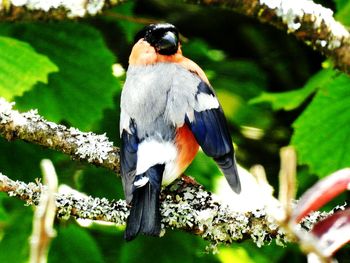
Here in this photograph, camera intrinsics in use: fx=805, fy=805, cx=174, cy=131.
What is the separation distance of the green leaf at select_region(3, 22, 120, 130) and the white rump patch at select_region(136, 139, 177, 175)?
107 cm

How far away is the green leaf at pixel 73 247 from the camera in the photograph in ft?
10.6

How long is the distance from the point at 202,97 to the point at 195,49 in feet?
4.82

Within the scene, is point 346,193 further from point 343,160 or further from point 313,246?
point 313,246

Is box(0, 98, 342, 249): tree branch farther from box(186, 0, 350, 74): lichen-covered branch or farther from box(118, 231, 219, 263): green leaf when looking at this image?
box(118, 231, 219, 263): green leaf

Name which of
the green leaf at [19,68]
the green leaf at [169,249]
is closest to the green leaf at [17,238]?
the green leaf at [169,249]

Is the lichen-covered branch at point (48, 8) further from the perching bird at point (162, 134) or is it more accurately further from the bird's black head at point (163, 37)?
the bird's black head at point (163, 37)

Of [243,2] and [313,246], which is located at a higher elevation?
[313,246]

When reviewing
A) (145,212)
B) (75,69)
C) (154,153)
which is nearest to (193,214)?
(145,212)

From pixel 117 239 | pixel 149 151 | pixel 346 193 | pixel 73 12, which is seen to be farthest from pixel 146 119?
pixel 346 193

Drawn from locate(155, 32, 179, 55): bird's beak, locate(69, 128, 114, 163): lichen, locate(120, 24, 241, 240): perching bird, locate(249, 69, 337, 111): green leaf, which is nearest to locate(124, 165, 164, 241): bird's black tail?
locate(120, 24, 241, 240): perching bird

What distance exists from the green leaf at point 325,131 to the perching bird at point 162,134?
0.72m

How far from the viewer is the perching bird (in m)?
2.21

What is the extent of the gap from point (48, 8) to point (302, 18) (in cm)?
75

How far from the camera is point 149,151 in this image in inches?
94.0
